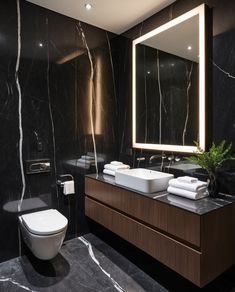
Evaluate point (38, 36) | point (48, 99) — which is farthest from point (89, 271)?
point (38, 36)

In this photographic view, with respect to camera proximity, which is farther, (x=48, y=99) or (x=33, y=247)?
(x=48, y=99)

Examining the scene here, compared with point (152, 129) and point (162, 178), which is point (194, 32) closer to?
point (152, 129)

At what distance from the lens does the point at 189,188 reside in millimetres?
1767

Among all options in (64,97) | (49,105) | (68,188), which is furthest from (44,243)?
(64,97)

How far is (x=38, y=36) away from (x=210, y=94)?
6.05 feet

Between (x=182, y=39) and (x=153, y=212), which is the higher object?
(x=182, y=39)

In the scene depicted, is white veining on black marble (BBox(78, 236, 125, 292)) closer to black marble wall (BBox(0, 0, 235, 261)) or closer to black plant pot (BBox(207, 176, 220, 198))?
black marble wall (BBox(0, 0, 235, 261))

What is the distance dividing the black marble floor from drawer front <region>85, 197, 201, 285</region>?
29 centimetres

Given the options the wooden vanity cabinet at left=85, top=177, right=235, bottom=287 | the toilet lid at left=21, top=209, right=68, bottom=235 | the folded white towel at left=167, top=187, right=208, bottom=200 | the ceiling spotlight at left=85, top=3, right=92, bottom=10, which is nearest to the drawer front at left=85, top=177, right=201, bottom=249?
the wooden vanity cabinet at left=85, top=177, right=235, bottom=287

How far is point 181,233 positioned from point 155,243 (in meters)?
0.30

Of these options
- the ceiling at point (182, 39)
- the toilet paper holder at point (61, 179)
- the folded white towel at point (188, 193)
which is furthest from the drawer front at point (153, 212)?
the ceiling at point (182, 39)

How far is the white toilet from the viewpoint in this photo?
1.91 meters

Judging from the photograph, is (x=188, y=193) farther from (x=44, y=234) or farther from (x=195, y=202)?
(x=44, y=234)

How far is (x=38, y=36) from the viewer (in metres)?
2.37
